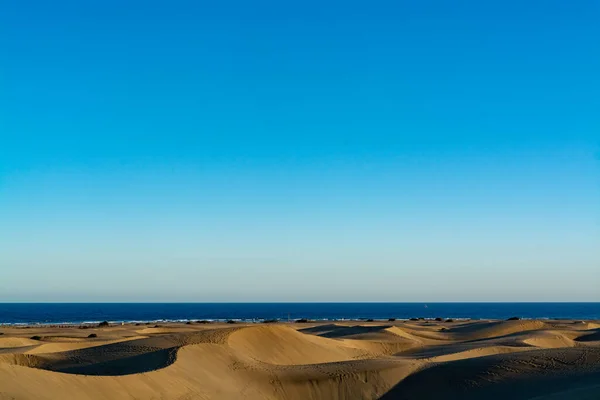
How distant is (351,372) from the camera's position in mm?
19531

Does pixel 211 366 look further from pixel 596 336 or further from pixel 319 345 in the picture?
pixel 596 336

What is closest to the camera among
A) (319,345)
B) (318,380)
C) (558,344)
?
(318,380)

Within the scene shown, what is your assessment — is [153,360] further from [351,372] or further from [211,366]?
[351,372]

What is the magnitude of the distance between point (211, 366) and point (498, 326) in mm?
28576

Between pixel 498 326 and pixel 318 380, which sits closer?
pixel 318 380

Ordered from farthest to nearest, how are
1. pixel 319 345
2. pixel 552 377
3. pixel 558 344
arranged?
1. pixel 558 344
2. pixel 319 345
3. pixel 552 377

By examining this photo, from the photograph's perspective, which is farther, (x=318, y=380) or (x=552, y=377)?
(x=318, y=380)

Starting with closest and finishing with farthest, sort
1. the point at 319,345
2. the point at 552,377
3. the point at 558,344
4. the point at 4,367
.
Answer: the point at 4,367
the point at 552,377
the point at 319,345
the point at 558,344

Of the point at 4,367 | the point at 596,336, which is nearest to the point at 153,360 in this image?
the point at 4,367

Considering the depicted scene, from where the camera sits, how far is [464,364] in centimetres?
1938

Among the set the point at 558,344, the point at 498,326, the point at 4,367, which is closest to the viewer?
the point at 4,367

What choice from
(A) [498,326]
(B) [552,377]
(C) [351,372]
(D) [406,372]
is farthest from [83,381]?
(A) [498,326]

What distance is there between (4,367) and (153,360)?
571 centimetres

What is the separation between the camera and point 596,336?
36344 mm
